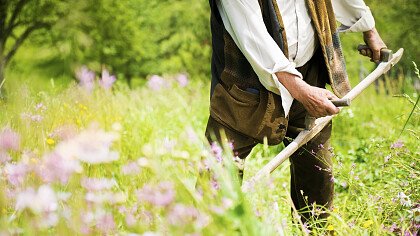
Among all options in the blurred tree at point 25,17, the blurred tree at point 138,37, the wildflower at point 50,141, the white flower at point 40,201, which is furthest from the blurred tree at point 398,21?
the white flower at point 40,201

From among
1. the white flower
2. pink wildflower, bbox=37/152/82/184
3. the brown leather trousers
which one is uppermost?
pink wildflower, bbox=37/152/82/184

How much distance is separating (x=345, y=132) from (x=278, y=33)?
11.3 feet

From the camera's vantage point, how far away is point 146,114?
5.59 meters

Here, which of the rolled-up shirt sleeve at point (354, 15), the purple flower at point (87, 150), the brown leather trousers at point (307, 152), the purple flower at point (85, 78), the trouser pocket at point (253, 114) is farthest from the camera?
the purple flower at point (85, 78)

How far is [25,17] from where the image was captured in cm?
1052

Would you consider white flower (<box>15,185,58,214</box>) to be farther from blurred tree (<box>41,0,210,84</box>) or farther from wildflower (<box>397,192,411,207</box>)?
blurred tree (<box>41,0,210,84</box>)

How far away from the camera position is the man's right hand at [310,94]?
8.96 feet

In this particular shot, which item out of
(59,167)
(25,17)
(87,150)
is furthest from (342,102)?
(25,17)

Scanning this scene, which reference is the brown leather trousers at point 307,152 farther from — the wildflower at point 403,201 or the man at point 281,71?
the wildflower at point 403,201

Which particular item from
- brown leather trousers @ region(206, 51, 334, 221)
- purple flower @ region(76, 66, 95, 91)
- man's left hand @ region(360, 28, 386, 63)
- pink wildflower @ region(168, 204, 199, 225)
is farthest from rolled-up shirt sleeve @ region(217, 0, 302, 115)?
purple flower @ region(76, 66, 95, 91)

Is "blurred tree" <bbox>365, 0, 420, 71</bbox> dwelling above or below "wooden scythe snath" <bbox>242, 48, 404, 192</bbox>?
below

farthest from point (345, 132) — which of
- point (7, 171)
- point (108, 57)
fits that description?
point (108, 57)

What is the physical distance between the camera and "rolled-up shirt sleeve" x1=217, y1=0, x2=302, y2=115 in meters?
2.74

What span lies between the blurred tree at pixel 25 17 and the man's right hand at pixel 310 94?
309 inches
